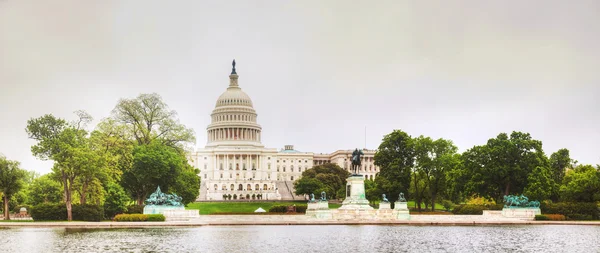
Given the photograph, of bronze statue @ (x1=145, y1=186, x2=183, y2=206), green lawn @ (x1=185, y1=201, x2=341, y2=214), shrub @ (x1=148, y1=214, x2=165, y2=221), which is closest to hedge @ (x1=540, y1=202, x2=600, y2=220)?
bronze statue @ (x1=145, y1=186, x2=183, y2=206)

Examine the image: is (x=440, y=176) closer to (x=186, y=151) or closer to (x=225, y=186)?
(x=186, y=151)

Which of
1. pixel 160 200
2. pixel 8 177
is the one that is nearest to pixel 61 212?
pixel 8 177

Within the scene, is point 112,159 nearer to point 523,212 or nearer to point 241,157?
point 523,212

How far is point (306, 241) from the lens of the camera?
32.4 m

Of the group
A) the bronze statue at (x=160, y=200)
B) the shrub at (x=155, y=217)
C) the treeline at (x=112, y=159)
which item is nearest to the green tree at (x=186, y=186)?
the treeline at (x=112, y=159)

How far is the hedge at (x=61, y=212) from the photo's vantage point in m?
49.6

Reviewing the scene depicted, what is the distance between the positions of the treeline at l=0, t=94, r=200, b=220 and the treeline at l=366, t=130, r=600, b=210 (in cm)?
2472

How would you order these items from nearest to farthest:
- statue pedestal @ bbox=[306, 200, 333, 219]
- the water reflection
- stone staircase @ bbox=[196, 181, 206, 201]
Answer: the water reflection → statue pedestal @ bbox=[306, 200, 333, 219] → stone staircase @ bbox=[196, 181, 206, 201]

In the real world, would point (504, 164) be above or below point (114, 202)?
above

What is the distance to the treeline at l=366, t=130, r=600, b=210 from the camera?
6519 centimetres

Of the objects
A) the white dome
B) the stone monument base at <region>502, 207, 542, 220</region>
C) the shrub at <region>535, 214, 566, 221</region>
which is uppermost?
the white dome

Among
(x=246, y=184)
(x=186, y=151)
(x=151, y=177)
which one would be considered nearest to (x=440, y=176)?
(x=186, y=151)

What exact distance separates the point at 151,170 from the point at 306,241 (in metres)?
32.6

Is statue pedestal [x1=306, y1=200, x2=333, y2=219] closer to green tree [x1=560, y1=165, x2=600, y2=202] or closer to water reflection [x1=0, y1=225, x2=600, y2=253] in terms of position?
water reflection [x1=0, y1=225, x2=600, y2=253]
